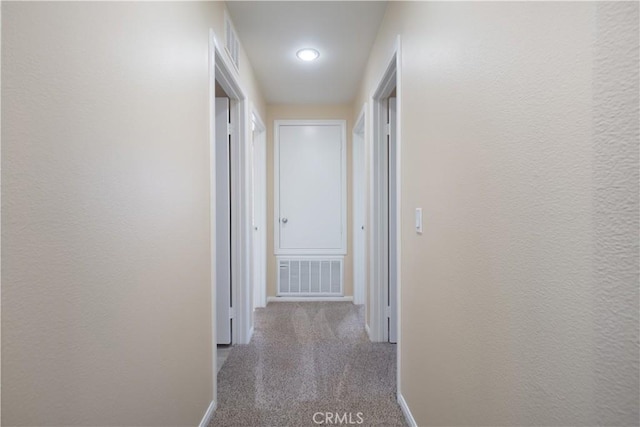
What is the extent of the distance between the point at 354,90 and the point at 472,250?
3076 mm

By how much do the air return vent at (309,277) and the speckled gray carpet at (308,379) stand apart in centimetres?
85

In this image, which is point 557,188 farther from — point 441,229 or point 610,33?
point 441,229

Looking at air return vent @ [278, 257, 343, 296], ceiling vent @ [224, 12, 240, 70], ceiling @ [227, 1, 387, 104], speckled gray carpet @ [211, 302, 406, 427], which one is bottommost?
speckled gray carpet @ [211, 302, 406, 427]

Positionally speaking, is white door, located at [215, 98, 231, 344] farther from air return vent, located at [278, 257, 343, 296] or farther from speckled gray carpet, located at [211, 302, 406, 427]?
air return vent, located at [278, 257, 343, 296]

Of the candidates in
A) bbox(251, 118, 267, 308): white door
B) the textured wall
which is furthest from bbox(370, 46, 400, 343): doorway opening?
the textured wall

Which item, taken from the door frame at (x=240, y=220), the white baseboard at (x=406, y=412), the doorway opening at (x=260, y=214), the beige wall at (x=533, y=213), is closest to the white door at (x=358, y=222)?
the doorway opening at (x=260, y=214)

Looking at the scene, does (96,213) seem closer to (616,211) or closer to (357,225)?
(616,211)

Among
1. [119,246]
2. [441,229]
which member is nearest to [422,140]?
[441,229]

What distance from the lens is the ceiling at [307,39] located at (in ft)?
7.49

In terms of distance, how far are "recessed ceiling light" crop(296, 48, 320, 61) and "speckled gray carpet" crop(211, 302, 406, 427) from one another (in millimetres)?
2389

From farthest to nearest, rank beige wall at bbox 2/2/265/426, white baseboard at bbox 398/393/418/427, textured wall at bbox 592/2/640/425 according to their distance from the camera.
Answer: white baseboard at bbox 398/393/418/427, beige wall at bbox 2/2/265/426, textured wall at bbox 592/2/640/425

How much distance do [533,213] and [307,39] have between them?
2362 mm

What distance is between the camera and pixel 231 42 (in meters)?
2.41

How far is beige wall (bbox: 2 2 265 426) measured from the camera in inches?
27.4
